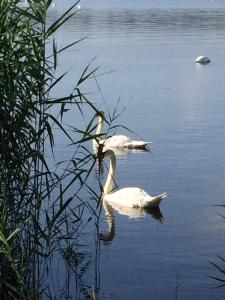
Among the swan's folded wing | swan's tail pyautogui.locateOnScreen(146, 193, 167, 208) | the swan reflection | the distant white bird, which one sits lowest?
the distant white bird

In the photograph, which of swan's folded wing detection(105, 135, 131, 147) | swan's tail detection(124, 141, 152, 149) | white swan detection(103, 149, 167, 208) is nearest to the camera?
white swan detection(103, 149, 167, 208)

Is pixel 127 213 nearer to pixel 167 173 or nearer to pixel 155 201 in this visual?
pixel 155 201

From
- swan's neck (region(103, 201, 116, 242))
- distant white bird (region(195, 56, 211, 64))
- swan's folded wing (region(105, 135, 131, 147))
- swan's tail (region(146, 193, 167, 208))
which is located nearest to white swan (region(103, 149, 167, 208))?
swan's tail (region(146, 193, 167, 208))

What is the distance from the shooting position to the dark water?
10.7 m

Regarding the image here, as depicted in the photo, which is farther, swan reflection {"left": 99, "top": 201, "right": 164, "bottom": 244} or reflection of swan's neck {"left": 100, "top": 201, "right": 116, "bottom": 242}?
swan reflection {"left": 99, "top": 201, "right": 164, "bottom": 244}

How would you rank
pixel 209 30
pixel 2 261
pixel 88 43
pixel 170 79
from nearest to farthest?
pixel 2 261 < pixel 170 79 < pixel 88 43 < pixel 209 30

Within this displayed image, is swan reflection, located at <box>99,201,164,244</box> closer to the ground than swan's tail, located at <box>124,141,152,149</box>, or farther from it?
farther from it

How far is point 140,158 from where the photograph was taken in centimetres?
1912

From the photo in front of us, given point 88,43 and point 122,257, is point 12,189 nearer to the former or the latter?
point 122,257

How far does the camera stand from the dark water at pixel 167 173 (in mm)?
10695

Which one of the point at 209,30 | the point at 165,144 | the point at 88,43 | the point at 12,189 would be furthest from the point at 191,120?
the point at 209,30

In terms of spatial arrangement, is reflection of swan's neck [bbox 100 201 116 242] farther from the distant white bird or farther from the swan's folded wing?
the distant white bird

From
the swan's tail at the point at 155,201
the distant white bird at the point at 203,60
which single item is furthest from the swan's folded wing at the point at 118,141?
the distant white bird at the point at 203,60

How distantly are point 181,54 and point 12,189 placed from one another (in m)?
37.9
